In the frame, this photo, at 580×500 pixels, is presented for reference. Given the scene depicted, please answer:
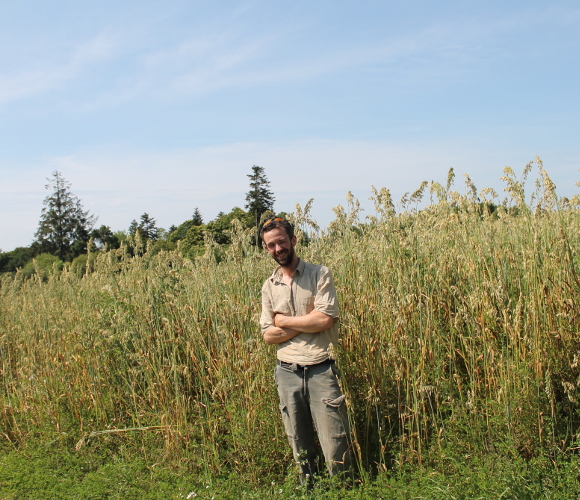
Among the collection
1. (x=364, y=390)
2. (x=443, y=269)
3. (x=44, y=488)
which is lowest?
(x=44, y=488)

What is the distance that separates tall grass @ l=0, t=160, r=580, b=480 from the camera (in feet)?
10.9

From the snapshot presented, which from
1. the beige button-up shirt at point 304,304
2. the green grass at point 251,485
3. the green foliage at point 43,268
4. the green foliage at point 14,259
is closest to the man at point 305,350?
the beige button-up shirt at point 304,304

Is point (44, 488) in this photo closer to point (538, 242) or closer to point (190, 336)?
point (190, 336)

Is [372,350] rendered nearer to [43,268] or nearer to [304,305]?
[304,305]

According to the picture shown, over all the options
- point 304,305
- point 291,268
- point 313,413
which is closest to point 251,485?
point 313,413

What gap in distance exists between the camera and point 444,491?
109 inches

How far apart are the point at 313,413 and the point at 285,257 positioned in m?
1.12

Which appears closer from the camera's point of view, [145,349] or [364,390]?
[364,390]

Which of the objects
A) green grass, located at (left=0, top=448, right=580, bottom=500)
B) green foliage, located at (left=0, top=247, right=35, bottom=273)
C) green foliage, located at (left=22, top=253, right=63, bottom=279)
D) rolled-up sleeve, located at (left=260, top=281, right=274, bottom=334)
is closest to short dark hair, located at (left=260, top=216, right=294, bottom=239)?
rolled-up sleeve, located at (left=260, top=281, right=274, bottom=334)

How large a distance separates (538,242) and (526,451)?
1586 mm

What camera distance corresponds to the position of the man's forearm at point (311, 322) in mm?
3254

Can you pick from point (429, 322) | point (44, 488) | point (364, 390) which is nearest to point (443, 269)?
point (429, 322)

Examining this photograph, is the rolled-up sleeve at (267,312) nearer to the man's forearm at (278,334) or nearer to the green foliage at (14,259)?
the man's forearm at (278,334)

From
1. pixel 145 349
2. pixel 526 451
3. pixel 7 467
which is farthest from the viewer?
pixel 145 349
